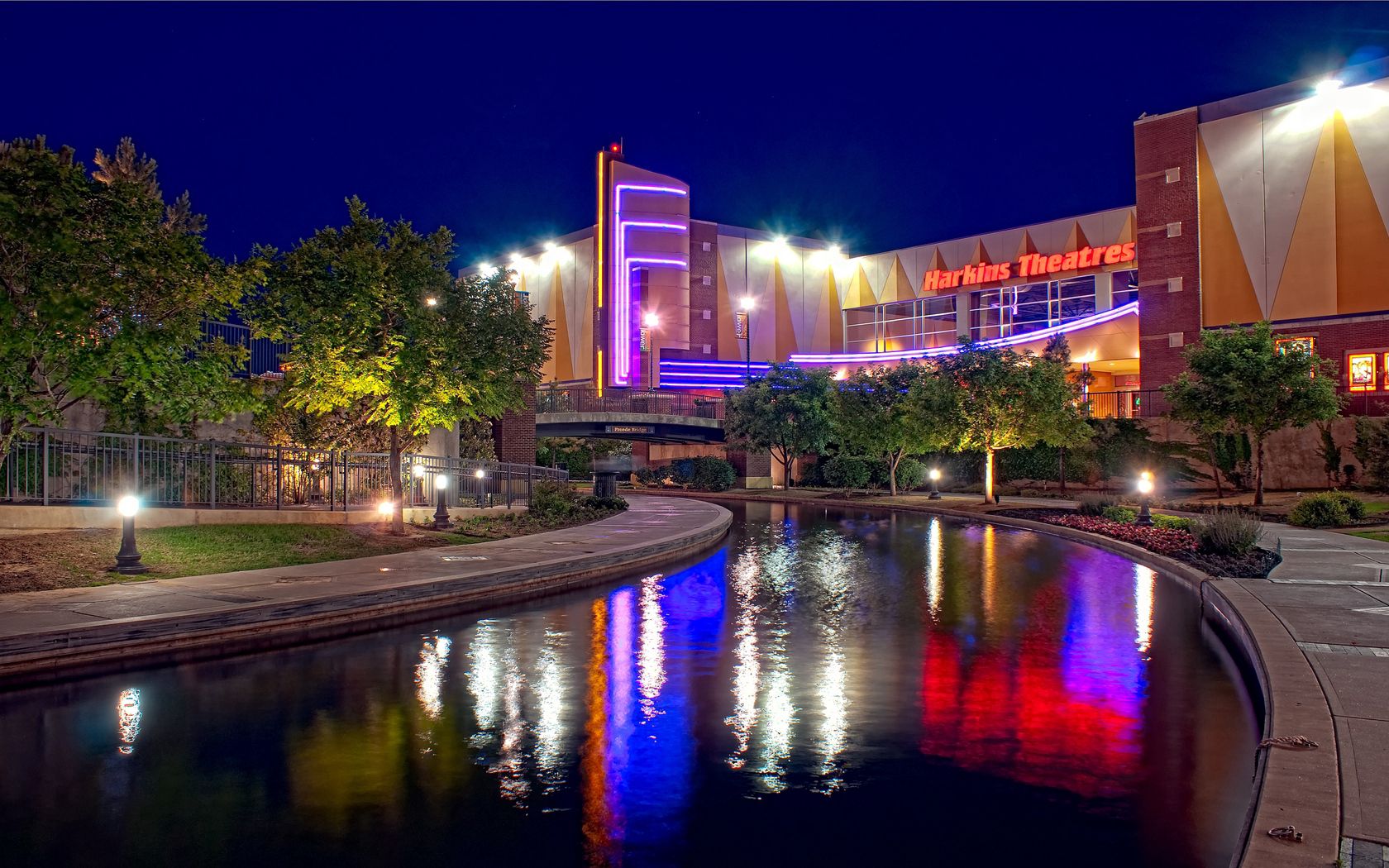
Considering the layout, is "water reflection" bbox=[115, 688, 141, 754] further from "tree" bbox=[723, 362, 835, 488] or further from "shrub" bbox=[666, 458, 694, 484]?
"shrub" bbox=[666, 458, 694, 484]

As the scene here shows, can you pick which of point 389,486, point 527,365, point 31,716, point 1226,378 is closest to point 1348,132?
point 1226,378

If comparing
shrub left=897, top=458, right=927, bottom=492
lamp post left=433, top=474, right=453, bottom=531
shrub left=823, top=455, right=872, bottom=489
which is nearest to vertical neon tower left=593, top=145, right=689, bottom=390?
shrub left=823, top=455, right=872, bottom=489

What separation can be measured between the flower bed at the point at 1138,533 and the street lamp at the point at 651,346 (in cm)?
4402

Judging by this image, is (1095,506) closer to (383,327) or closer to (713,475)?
(383,327)

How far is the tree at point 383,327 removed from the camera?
19469 mm

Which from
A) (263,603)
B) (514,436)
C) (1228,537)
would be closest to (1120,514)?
(1228,537)

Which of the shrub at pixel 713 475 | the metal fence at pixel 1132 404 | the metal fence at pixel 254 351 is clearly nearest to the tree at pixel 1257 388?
A: the metal fence at pixel 1132 404

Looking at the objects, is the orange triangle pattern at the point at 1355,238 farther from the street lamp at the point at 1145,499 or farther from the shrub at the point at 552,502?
the shrub at the point at 552,502

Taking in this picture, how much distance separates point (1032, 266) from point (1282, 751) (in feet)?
203

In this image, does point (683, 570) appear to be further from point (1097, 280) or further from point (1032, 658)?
point (1097, 280)

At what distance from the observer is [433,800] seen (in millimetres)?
6094

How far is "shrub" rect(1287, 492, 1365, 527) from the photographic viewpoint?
24562mm

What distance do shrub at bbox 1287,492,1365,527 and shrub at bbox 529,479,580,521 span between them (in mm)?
18821

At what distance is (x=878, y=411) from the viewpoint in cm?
4578
